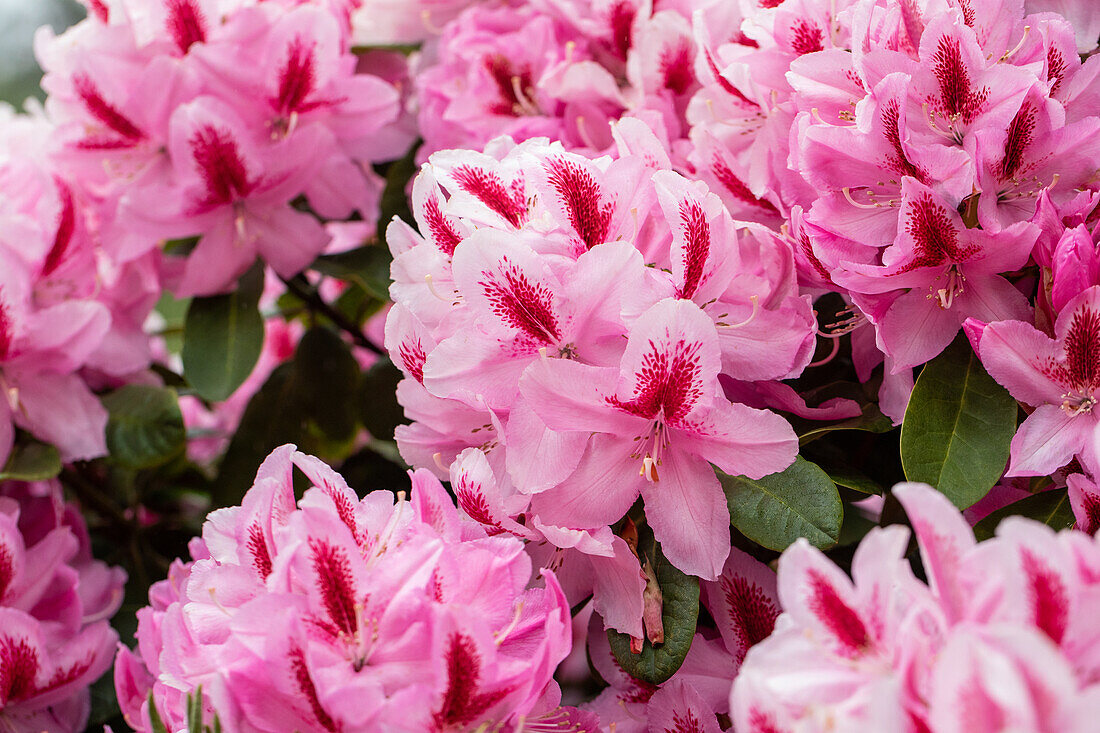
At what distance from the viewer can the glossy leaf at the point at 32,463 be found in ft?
2.92

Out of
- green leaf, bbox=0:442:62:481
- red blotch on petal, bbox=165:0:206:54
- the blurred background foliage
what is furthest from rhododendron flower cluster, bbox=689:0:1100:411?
the blurred background foliage

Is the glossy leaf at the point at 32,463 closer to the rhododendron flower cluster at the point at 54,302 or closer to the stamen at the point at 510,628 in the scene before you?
the rhododendron flower cluster at the point at 54,302

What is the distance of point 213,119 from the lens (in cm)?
89

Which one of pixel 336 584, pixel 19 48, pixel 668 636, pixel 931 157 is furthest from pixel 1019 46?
pixel 19 48

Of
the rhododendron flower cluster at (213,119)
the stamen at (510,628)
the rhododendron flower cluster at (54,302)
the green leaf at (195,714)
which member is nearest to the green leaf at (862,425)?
the stamen at (510,628)

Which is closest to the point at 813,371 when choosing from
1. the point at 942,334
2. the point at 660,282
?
the point at 942,334

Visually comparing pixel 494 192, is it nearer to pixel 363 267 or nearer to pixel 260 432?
pixel 363 267

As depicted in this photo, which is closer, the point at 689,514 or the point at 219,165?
the point at 689,514

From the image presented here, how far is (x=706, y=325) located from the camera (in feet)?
1.87

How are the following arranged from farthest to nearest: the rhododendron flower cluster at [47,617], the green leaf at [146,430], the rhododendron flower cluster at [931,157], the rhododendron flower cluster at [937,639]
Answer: the green leaf at [146,430], the rhododendron flower cluster at [47,617], the rhododendron flower cluster at [931,157], the rhododendron flower cluster at [937,639]

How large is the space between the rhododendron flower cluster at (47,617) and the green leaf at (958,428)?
2.18ft

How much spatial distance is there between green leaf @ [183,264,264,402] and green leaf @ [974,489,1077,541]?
70cm

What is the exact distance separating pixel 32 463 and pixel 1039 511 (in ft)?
2.77

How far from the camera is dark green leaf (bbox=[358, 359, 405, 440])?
1.07 metres
